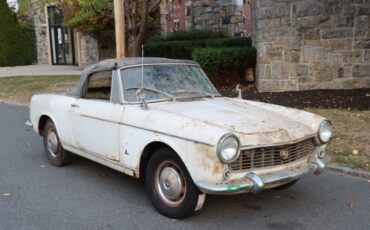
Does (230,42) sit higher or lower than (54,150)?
higher

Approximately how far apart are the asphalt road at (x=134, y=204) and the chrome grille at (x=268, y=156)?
0.55m

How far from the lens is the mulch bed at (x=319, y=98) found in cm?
936

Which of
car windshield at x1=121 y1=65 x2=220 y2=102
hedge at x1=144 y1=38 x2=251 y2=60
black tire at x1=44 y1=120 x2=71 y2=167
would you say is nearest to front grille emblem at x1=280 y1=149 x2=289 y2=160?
car windshield at x1=121 y1=65 x2=220 y2=102

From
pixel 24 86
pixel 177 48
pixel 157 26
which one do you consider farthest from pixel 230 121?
pixel 157 26

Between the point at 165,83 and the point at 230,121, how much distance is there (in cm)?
121

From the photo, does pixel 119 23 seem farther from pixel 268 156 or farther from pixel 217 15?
pixel 217 15

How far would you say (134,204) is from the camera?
4.58 metres

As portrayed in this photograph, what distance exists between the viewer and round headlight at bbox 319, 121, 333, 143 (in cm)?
448

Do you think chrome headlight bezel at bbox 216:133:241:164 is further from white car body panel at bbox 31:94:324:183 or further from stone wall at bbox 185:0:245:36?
stone wall at bbox 185:0:245:36

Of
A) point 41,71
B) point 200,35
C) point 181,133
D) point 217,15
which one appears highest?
point 217,15

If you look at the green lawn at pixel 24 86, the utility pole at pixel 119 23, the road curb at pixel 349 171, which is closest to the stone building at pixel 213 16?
the green lawn at pixel 24 86

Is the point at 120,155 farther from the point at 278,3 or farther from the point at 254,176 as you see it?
the point at 278,3

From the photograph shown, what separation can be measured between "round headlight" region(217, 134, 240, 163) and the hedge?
960cm

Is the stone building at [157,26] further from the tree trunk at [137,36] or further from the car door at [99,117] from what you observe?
the car door at [99,117]
